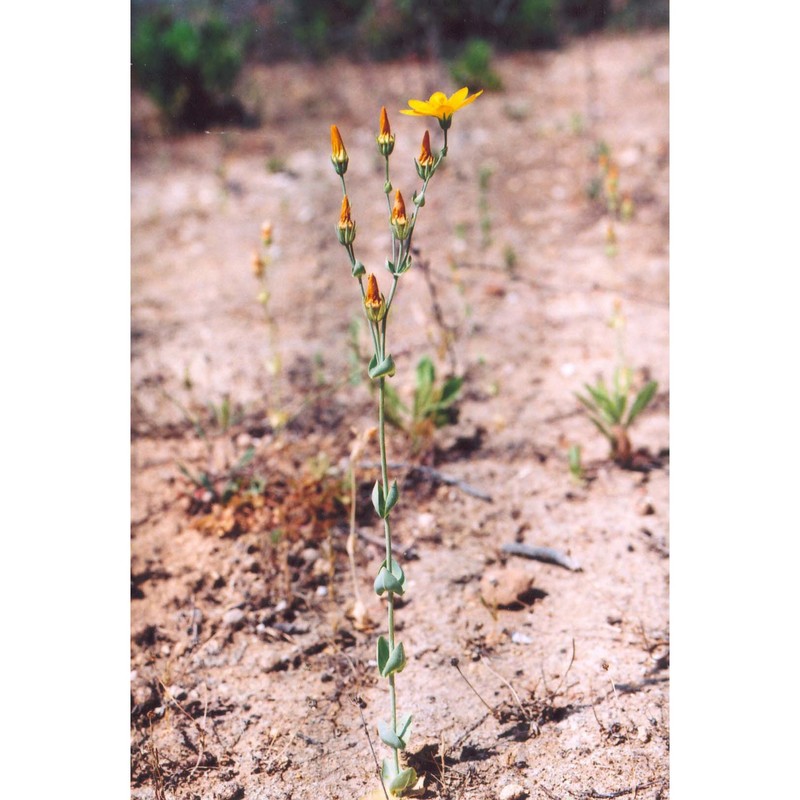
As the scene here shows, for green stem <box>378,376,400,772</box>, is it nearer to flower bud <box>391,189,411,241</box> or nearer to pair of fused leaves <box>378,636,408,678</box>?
pair of fused leaves <box>378,636,408,678</box>

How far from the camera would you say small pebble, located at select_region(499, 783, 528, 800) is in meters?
1.61

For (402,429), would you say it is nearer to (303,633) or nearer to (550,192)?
(303,633)

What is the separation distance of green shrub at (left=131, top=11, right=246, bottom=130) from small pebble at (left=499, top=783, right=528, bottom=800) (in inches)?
163

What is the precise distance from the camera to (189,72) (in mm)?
4785

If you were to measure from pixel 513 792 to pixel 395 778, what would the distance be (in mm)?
235

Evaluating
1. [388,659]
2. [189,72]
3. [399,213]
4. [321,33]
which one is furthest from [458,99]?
[321,33]

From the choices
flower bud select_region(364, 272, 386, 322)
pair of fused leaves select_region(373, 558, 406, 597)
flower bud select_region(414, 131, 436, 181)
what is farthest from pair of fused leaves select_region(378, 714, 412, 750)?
flower bud select_region(414, 131, 436, 181)

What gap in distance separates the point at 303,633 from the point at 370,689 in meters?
0.24

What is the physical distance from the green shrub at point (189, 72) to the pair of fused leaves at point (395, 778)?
161 inches

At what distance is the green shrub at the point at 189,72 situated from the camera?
4.79 meters

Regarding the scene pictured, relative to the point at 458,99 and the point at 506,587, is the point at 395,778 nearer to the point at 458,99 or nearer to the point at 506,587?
the point at 506,587

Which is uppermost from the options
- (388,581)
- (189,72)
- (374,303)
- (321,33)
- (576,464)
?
(321,33)

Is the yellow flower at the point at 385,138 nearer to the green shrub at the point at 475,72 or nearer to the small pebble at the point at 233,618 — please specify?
the small pebble at the point at 233,618

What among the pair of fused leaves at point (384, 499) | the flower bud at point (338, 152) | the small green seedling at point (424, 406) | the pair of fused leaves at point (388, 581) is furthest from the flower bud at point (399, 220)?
the small green seedling at point (424, 406)
